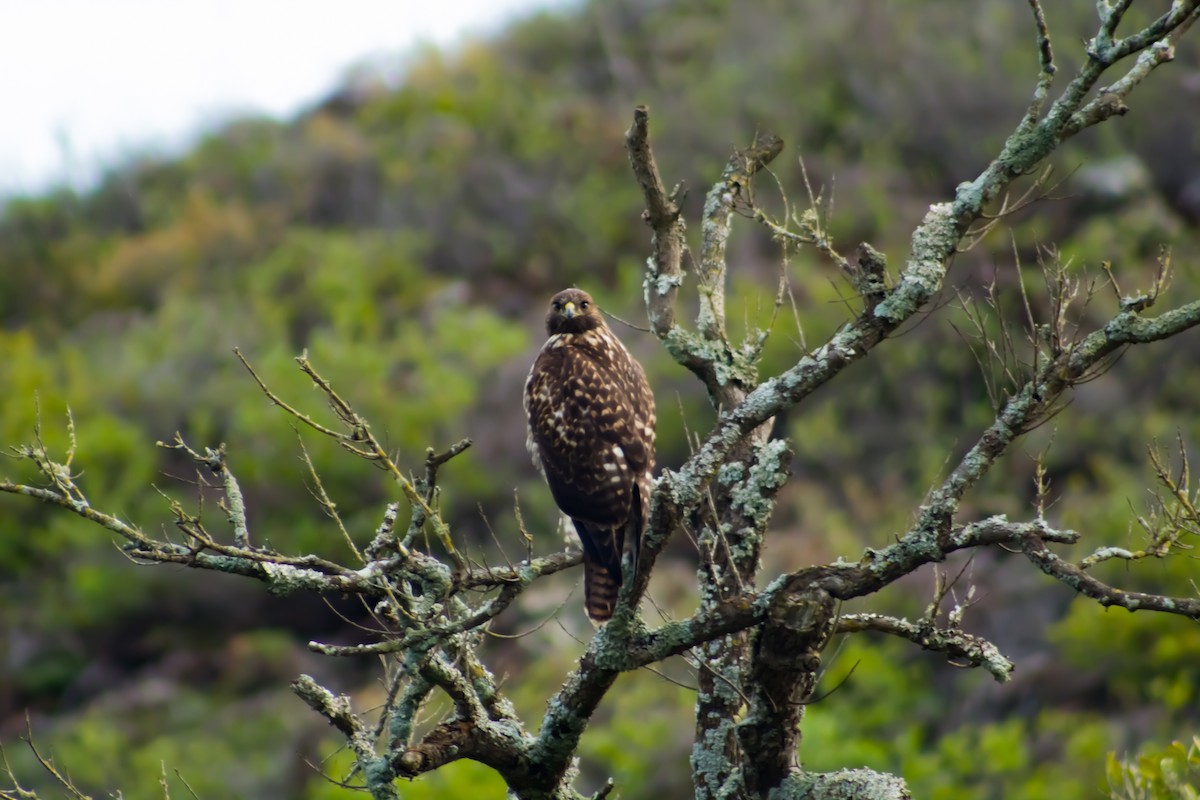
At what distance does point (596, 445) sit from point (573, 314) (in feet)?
3.17

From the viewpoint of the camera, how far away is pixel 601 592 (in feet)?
19.3

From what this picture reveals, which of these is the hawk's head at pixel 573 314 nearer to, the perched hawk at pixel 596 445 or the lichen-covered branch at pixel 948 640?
the perched hawk at pixel 596 445

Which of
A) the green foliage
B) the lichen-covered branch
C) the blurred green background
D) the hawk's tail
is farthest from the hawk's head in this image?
the green foliage

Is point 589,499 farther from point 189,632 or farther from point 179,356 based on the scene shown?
point 179,356

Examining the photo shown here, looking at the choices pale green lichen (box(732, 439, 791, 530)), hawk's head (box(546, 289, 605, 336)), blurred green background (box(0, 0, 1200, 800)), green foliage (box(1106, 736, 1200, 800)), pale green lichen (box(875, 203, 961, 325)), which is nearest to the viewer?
pale green lichen (box(875, 203, 961, 325))

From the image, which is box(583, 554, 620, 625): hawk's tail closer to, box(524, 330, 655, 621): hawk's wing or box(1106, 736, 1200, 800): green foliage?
box(524, 330, 655, 621): hawk's wing

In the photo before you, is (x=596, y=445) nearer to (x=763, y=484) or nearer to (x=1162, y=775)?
(x=763, y=484)

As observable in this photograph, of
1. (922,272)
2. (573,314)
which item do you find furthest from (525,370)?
(922,272)

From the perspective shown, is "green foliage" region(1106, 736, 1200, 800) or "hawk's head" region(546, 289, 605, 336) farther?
"hawk's head" region(546, 289, 605, 336)

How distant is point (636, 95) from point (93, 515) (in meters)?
24.4

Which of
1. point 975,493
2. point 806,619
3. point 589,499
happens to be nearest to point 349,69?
point 975,493

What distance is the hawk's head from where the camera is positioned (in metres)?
6.83

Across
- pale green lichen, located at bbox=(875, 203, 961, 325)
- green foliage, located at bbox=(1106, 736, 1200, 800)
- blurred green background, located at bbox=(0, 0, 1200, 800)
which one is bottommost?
green foliage, located at bbox=(1106, 736, 1200, 800)

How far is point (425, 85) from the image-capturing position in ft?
96.3
